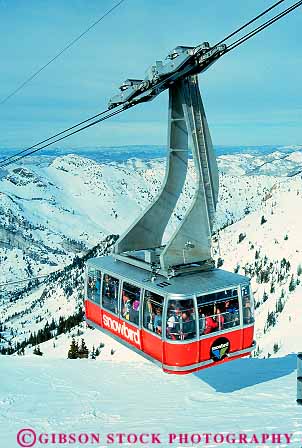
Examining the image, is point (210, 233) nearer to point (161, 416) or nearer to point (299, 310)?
point (161, 416)

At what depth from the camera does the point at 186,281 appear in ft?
45.7

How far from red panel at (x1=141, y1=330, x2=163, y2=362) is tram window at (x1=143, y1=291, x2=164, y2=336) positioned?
0.19m

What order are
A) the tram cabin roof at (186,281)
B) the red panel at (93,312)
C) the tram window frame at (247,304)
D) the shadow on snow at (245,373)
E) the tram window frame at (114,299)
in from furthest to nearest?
the shadow on snow at (245,373)
the red panel at (93,312)
the tram window frame at (114,299)
the tram window frame at (247,304)
the tram cabin roof at (186,281)

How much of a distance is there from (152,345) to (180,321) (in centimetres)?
136

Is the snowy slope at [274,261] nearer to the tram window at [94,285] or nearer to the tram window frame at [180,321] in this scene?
the tram window at [94,285]

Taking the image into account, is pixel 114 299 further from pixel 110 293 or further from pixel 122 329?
pixel 122 329

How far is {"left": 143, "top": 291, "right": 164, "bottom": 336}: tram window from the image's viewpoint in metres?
13.5

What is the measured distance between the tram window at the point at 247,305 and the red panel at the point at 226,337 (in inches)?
15.6

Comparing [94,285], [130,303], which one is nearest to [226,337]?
[130,303]

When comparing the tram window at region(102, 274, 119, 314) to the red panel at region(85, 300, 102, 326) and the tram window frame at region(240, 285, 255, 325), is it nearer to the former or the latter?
the red panel at region(85, 300, 102, 326)

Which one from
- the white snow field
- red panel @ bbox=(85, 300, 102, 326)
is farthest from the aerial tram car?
the white snow field

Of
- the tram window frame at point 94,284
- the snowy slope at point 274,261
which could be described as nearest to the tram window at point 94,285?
the tram window frame at point 94,284

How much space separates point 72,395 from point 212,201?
14.9m

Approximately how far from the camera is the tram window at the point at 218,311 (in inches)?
531
